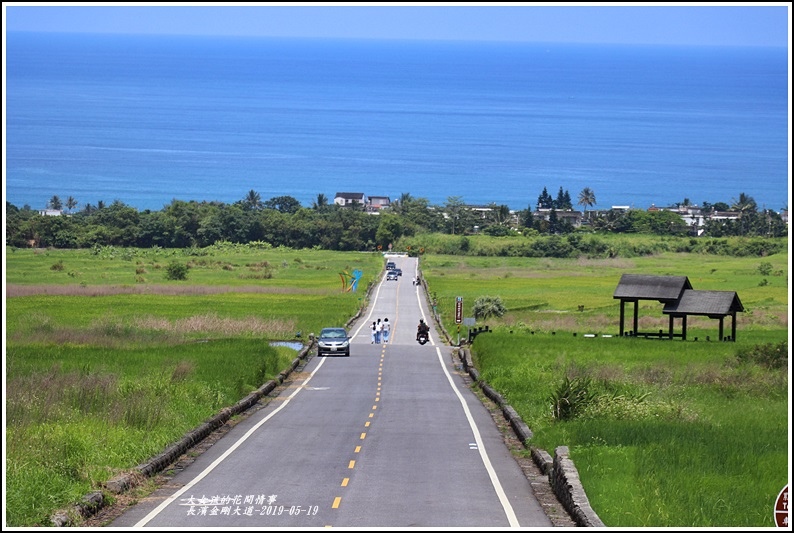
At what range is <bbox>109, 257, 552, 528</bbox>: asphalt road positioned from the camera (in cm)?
1611

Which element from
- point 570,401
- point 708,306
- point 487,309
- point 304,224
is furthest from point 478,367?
point 304,224

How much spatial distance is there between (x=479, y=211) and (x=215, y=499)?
173 meters

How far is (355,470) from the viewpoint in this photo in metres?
20.1

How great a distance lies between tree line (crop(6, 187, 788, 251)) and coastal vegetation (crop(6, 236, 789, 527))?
1574cm

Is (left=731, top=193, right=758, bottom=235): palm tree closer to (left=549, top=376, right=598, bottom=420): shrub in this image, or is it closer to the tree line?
the tree line

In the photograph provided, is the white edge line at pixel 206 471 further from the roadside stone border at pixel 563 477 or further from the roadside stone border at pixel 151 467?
the roadside stone border at pixel 563 477

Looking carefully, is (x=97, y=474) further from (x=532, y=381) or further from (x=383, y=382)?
(x=383, y=382)

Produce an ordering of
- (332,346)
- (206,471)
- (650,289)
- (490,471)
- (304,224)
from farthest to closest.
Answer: (304,224) → (650,289) → (332,346) → (490,471) → (206,471)

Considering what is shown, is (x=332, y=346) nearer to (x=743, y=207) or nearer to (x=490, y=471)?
(x=490, y=471)

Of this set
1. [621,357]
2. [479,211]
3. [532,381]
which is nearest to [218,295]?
[621,357]

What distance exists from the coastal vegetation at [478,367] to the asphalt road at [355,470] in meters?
1.09

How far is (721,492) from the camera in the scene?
16.5m

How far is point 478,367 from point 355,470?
2205 centimetres

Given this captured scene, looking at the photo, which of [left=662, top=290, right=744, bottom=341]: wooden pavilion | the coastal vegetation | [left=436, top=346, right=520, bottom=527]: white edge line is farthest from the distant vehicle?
[left=662, top=290, right=744, bottom=341]: wooden pavilion
